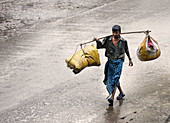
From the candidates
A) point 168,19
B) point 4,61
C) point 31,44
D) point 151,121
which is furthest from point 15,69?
point 168,19

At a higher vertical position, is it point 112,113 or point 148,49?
point 148,49

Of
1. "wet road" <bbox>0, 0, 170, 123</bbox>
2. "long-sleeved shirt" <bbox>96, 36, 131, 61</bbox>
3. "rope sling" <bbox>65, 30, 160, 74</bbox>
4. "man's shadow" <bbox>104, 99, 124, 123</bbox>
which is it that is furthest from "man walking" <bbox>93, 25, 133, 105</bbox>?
"wet road" <bbox>0, 0, 170, 123</bbox>

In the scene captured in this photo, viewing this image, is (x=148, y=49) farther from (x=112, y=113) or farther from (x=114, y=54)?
(x=112, y=113)

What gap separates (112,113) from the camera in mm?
5570

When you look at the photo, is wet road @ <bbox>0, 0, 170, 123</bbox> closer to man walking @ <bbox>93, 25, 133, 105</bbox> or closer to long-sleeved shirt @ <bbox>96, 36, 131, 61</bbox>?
man walking @ <bbox>93, 25, 133, 105</bbox>

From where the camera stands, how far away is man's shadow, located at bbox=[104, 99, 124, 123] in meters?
5.34

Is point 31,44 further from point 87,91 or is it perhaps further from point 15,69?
point 87,91

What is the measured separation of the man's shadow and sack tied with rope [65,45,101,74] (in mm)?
858

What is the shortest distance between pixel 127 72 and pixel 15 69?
2.87 m

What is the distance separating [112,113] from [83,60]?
3.43 ft

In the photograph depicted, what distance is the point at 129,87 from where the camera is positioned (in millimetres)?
6672

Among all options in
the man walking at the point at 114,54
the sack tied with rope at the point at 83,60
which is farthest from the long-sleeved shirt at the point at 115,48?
the sack tied with rope at the point at 83,60

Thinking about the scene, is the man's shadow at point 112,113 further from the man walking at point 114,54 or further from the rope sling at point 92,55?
the rope sling at point 92,55

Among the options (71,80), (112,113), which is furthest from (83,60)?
(71,80)
